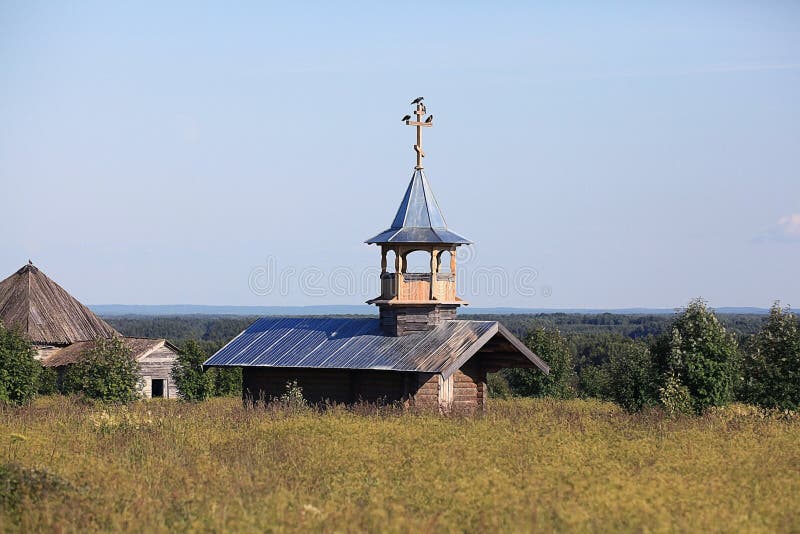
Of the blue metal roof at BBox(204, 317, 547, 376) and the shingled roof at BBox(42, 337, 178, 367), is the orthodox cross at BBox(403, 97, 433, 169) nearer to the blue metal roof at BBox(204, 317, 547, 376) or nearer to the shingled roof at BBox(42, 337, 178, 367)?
the blue metal roof at BBox(204, 317, 547, 376)

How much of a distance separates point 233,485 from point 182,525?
89.6 inches

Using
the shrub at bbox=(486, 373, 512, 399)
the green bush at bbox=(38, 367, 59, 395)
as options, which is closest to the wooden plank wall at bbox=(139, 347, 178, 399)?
the green bush at bbox=(38, 367, 59, 395)

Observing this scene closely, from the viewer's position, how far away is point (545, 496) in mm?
14133

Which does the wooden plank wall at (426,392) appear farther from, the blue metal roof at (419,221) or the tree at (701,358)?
the tree at (701,358)

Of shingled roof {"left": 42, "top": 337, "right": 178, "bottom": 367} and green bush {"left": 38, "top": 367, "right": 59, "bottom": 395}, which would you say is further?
shingled roof {"left": 42, "top": 337, "right": 178, "bottom": 367}

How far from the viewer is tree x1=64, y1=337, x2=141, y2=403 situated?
3478 cm

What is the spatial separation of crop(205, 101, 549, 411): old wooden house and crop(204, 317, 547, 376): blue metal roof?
0.11ft

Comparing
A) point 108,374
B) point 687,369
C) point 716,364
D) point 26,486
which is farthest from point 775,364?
point 108,374

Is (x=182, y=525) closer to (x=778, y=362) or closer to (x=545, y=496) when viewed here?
(x=545, y=496)

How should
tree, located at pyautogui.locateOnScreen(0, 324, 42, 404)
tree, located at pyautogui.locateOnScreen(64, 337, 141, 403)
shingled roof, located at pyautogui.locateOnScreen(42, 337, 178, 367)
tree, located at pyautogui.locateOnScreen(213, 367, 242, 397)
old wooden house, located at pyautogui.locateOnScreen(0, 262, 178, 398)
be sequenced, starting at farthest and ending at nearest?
old wooden house, located at pyautogui.locateOnScreen(0, 262, 178, 398) < shingled roof, located at pyautogui.locateOnScreen(42, 337, 178, 367) < tree, located at pyautogui.locateOnScreen(213, 367, 242, 397) < tree, located at pyautogui.locateOnScreen(64, 337, 141, 403) < tree, located at pyautogui.locateOnScreen(0, 324, 42, 404)

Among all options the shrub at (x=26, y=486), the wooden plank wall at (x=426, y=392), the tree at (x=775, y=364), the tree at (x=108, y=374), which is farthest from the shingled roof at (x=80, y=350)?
the shrub at (x=26, y=486)

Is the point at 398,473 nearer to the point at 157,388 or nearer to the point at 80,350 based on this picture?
the point at 80,350

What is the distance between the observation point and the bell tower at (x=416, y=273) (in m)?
28.8

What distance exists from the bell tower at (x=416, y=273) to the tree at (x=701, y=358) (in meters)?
5.81
